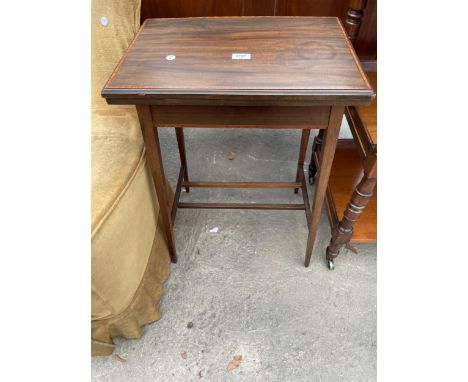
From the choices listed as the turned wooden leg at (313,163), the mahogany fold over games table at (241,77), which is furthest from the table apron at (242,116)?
the turned wooden leg at (313,163)

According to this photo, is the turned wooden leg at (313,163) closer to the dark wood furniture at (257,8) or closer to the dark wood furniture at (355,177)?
the dark wood furniture at (355,177)

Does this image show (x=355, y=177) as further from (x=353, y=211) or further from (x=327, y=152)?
(x=327, y=152)

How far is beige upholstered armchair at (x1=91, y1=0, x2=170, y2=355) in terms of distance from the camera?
906 mm

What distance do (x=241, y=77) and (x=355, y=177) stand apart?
2.98ft

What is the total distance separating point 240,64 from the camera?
80cm

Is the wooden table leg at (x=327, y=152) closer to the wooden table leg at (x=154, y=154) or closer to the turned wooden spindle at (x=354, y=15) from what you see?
the wooden table leg at (x=154, y=154)

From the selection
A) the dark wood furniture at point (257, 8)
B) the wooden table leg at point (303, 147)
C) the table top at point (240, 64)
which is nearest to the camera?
the table top at point (240, 64)

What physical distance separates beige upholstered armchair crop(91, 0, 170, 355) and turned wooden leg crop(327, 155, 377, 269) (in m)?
0.70

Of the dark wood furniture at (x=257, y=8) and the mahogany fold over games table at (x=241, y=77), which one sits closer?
the mahogany fold over games table at (x=241, y=77)

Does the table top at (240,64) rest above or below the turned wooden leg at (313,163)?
above

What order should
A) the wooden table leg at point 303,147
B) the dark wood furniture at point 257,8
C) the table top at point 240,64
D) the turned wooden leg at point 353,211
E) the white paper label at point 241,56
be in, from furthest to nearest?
the wooden table leg at point 303,147, the dark wood furniture at point 257,8, the turned wooden leg at point 353,211, the white paper label at point 241,56, the table top at point 240,64

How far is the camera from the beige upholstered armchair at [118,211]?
2.97 ft

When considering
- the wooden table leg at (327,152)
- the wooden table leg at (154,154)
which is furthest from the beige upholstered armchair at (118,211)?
the wooden table leg at (327,152)

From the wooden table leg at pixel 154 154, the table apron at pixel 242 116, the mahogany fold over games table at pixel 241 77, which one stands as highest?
the mahogany fold over games table at pixel 241 77
